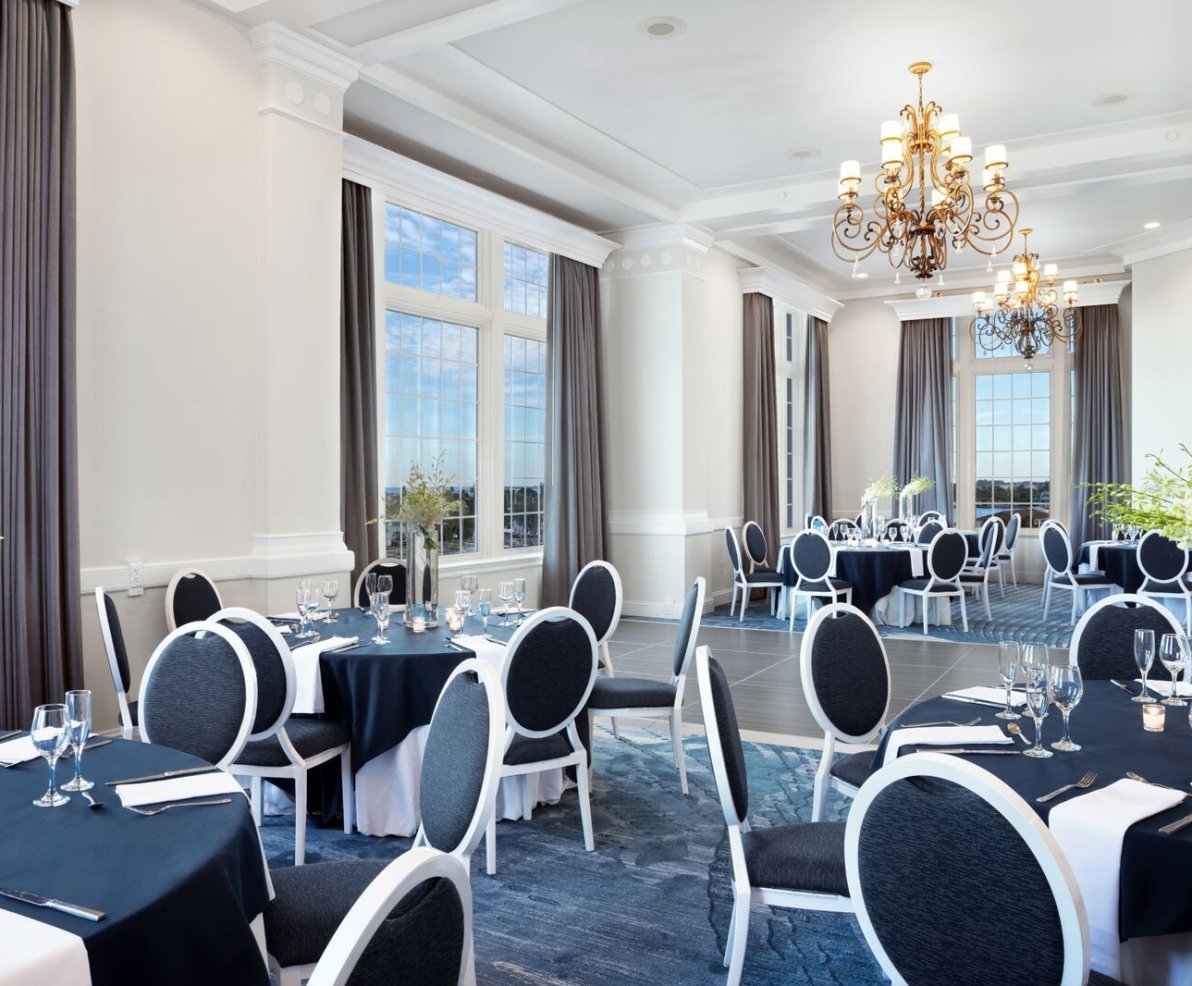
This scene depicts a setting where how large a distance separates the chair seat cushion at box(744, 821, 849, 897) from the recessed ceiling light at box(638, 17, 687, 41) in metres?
4.94

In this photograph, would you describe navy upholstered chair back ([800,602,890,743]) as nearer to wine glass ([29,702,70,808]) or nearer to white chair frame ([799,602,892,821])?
white chair frame ([799,602,892,821])

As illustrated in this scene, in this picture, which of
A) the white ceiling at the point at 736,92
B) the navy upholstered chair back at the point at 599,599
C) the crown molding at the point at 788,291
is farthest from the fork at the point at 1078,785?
the crown molding at the point at 788,291

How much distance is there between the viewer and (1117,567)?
9297 millimetres

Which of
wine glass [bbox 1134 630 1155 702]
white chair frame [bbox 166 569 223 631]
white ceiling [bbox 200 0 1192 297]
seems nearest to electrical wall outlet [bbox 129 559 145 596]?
white chair frame [bbox 166 569 223 631]

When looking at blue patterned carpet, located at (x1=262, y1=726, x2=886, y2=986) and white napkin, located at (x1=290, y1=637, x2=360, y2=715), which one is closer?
blue patterned carpet, located at (x1=262, y1=726, x2=886, y2=986)

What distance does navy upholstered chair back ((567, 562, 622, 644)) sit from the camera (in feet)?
17.8

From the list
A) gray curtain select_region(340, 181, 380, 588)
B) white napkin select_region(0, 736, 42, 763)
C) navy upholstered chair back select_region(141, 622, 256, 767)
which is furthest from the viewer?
gray curtain select_region(340, 181, 380, 588)

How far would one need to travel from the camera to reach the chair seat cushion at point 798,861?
2.50 metres

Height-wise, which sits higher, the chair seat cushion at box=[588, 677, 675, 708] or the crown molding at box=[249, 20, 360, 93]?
the crown molding at box=[249, 20, 360, 93]

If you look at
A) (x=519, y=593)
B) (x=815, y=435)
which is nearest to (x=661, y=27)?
(x=519, y=593)

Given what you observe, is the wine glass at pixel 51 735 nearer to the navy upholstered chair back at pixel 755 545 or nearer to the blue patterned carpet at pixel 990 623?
the blue patterned carpet at pixel 990 623

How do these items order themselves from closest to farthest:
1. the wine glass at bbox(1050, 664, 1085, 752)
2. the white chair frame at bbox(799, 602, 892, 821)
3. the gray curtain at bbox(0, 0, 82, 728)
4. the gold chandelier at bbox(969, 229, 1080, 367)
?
the wine glass at bbox(1050, 664, 1085, 752)
the white chair frame at bbox(799, 602, 892, 821)
the gray curtain at bbox(0, 0, 82, 728)
the gold chandelier at bbox(969, 229, 1080, 367)

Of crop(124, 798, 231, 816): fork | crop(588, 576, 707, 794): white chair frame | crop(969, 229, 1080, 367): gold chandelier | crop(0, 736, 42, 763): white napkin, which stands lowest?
crop(588, 576, 707, 794): white chair frame

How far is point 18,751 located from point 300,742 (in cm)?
141
